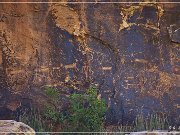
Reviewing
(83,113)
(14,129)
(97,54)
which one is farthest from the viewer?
(97,54)

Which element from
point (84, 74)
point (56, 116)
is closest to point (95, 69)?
point (84, 74)

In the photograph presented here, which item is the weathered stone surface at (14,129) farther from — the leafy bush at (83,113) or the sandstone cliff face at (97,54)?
the sandstone cliff face at (97,54)

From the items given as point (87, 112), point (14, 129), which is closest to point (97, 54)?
point (87, 112)

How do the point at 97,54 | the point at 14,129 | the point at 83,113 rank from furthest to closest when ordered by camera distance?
the point at 97,54
the point at 83,113
the point at 14,129

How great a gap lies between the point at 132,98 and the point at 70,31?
1.07 metres

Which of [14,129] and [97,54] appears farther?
[97,54]

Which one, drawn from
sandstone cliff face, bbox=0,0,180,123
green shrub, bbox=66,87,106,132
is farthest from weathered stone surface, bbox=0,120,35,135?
sandstone cliff face, bbox=0,0,180,123

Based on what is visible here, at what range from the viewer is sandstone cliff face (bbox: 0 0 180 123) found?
6.82 metres

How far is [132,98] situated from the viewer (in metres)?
6.90

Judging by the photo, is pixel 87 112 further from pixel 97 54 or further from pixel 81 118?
pixel 97 54

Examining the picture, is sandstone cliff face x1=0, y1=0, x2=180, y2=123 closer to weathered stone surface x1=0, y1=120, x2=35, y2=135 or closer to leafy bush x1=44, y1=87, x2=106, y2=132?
leafy bush x1=44, y1=87, x2=106, y2=132

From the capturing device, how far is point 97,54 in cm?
688

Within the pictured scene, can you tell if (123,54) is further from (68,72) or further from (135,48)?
(68,72)

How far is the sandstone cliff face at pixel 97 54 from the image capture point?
6816 mm
